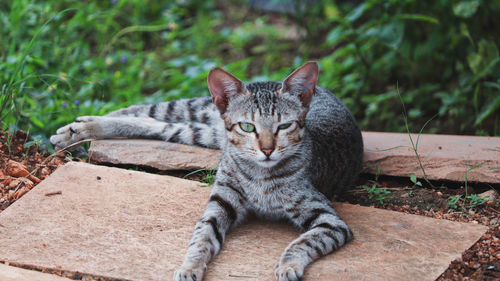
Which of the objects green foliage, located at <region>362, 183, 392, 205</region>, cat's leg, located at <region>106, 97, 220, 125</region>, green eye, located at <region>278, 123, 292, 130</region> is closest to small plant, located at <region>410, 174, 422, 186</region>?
green foliage, located at <region>362, 183, 392, 205</region>

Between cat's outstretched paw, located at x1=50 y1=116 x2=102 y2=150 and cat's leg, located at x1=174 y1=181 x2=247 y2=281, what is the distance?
1394mm

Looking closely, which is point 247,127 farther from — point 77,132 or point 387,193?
point 77,132

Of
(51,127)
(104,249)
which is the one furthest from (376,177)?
(51,127)

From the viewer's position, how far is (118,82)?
7.05 metres

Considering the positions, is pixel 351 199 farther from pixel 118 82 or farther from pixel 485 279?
pixel 118 82

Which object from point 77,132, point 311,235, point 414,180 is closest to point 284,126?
point 311,235

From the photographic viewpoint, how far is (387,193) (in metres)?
4.18

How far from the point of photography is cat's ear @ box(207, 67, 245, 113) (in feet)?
11.9

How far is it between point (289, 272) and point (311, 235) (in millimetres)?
436

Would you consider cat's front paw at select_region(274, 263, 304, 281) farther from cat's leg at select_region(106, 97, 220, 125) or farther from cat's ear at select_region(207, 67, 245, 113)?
cat's leg at select_region(106, 97, 220, 125)

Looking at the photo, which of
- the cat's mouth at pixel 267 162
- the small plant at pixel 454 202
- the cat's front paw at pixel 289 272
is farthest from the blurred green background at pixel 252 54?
the cat's front paw at pixel 289 272

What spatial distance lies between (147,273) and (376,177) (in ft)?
6.65

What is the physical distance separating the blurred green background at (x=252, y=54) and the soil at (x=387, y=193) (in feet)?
1.20

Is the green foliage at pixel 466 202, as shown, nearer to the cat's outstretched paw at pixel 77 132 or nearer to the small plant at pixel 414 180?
the small plant at pixel 414 180
